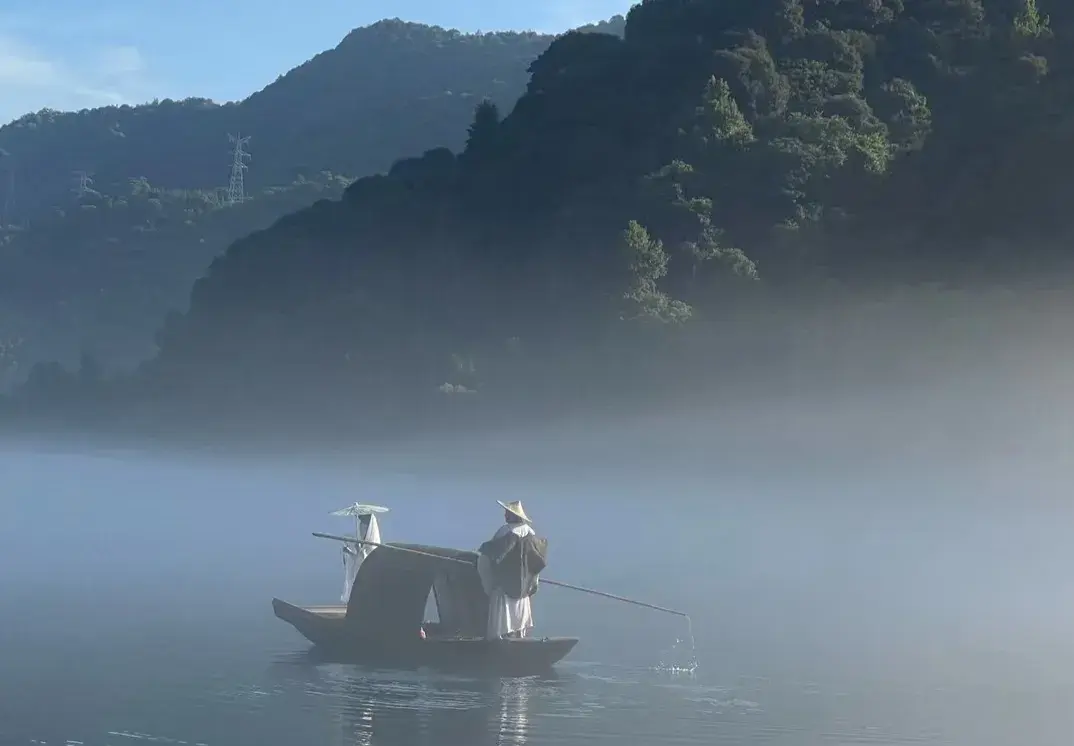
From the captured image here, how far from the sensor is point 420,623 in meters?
19.7

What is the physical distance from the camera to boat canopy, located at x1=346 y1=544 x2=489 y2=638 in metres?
19.6

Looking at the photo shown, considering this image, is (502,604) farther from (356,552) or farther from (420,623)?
(356,552)

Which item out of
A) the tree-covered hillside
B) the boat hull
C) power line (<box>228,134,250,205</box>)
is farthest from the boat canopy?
power line (<box>228,134,250,205</box>)

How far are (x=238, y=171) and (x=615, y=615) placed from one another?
4191 inches

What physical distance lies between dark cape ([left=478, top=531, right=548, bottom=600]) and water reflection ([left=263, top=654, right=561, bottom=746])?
1160 millimetres

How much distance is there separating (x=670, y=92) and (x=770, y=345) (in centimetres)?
1476

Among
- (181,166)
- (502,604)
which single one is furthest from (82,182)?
(502,604)

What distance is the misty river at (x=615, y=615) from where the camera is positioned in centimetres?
1764

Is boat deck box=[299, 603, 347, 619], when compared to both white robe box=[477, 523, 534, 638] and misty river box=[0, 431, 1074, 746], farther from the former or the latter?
white robe box=[477, 523, 534, 638]

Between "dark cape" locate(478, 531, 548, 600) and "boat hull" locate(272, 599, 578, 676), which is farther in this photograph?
"boat hull" locate(272, 599, 578, 676)

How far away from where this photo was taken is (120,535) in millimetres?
39344

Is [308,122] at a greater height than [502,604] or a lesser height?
greater

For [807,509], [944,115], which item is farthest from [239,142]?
[807,509]

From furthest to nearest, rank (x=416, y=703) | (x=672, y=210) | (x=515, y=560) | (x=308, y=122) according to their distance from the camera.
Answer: (x=308, y=122)
(x=672, y=210)
(x=515, y=560)
(x=416, y=703)
